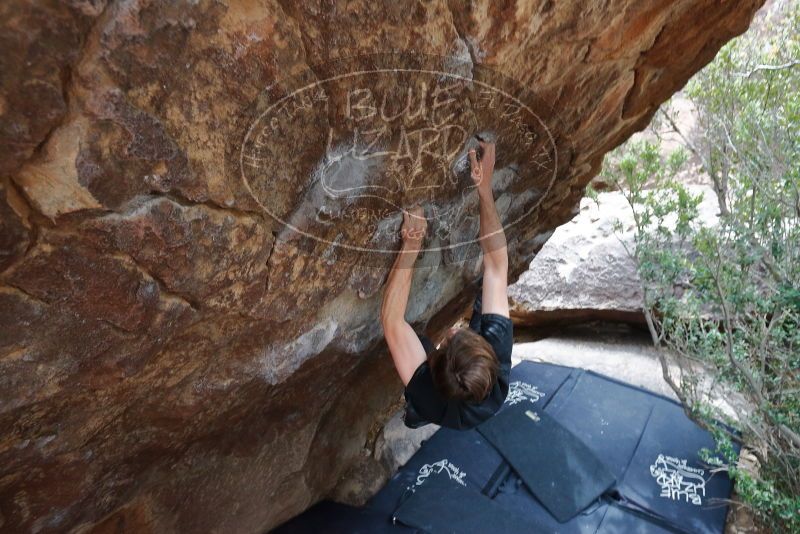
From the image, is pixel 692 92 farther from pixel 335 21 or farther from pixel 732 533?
pixel 335 21

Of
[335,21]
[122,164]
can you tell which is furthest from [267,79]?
[122,164]

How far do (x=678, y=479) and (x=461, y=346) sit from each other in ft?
8.77

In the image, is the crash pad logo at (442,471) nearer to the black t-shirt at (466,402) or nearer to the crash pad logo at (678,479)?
the crash pad logo at (678,479)

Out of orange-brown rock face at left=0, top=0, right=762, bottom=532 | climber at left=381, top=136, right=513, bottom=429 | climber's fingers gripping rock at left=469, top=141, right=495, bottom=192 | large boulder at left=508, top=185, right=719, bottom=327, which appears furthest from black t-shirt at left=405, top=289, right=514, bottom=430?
large boulder at left=508, top=185, right=719, bottom=327

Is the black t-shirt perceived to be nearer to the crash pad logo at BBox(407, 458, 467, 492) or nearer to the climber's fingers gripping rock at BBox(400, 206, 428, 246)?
the climber's fingers gripping rock at BBox(400, 206, 428, 246)

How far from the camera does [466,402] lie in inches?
73.4

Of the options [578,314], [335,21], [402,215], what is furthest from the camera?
[578,314]

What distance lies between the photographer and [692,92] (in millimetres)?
4031

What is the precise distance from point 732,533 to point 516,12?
11.2 ft

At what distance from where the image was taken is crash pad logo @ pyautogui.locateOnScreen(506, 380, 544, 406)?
14.1ft

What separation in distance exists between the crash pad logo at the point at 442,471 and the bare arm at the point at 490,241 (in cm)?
181

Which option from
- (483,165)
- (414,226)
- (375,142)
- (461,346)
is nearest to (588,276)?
(483,165)

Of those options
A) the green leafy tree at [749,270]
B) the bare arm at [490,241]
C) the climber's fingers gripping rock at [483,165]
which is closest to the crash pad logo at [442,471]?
the green leafy tree at [749,270]

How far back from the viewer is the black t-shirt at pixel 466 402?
192cm
